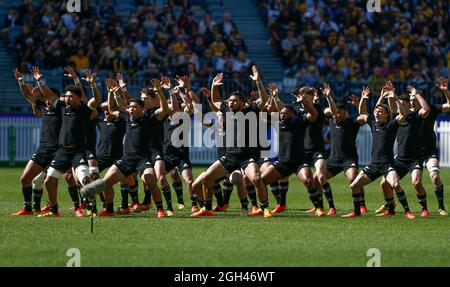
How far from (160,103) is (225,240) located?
164 inches

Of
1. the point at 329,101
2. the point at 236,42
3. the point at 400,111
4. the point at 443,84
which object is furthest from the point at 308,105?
the point at 236,42

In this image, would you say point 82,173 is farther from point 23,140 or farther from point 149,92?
point 23,140

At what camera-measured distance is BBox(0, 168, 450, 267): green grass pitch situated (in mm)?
14633

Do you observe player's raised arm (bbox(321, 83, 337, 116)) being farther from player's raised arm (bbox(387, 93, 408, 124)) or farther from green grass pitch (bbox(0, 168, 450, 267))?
green grass pitch (bbox(0, 168, 450, 267))

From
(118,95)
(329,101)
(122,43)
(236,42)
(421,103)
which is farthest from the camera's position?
(236,42)

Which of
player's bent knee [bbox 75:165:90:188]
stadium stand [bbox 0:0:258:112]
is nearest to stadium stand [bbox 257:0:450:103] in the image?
stadium stand [bbox 0:0:258:112]

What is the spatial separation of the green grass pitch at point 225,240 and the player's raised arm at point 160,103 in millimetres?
1785

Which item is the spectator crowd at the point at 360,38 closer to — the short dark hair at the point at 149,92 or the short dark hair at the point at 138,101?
the short dark hair at the point at 149,92

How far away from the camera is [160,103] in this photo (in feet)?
65.6

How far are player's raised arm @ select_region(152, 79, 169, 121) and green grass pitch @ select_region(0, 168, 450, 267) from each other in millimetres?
1785

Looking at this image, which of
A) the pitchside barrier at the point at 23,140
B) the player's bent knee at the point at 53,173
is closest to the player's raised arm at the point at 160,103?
the player's bent knee at the point at 53,173

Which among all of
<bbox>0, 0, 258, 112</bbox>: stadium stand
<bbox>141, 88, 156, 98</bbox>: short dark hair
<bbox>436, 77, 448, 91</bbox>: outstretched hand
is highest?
<bbox>0, 0, 258, 112</bbox>: stadium stand

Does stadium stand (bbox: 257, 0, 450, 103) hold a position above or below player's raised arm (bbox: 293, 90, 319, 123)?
above
